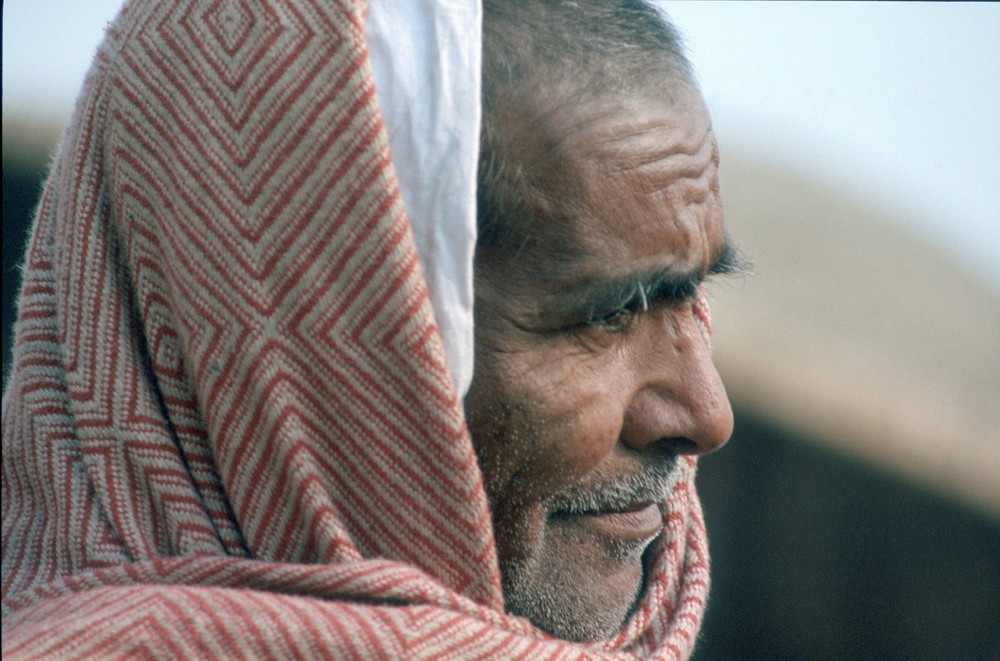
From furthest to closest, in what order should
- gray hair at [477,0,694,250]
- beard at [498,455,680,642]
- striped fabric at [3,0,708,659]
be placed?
beard at [498,455,680,642], gray hair at [477,0,694,250], striped fabric at [3,0,708,659]

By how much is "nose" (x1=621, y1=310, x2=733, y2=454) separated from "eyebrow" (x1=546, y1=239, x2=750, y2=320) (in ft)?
0.24

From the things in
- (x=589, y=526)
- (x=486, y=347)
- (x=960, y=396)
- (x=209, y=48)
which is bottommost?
(x=960, y=396)

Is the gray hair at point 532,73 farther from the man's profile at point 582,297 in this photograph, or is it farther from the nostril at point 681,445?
the nostril at point 681,445

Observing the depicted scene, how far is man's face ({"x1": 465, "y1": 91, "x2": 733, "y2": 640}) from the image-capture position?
6.77 ft

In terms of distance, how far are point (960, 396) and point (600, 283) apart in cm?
632

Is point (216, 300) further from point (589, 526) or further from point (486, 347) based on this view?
point (589, 526)

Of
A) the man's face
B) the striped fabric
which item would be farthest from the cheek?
the striped fabric

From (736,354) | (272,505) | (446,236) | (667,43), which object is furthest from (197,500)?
(736,354)

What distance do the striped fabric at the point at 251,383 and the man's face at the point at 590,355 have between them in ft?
0.78

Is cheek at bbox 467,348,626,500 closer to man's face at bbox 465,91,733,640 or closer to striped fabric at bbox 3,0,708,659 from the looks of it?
man's face at bbox 465,91,733,640

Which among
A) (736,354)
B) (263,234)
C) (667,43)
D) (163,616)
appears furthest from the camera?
(736,354)

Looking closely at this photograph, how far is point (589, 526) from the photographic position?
7.18 ft

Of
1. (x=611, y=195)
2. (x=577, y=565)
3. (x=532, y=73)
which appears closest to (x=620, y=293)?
(x=611, y=195)

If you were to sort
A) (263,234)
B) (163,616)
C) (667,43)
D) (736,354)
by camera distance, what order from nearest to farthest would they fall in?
(163,616) < (263,234) < (667,43) < (736,354)
